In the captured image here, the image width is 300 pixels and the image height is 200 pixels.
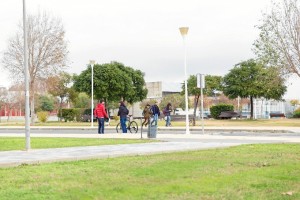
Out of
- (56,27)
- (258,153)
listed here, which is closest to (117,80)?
(56,27)

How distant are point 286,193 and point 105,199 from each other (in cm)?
248

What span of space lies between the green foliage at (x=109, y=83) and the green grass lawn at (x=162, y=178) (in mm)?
47301

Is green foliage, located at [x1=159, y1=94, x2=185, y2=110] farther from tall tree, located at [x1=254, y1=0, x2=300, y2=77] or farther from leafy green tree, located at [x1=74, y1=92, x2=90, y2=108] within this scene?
tall tree, located at [x1=254, y1=0, x2=300, y2=77]

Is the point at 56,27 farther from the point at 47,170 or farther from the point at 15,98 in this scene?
the point at 47,170

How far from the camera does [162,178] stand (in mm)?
9195

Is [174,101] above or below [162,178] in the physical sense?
above

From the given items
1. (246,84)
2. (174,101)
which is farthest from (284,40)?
(174,101)

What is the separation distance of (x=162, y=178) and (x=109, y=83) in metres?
52.7

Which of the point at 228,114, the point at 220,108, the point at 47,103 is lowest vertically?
the point at 228,114

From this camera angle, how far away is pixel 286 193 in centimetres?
755

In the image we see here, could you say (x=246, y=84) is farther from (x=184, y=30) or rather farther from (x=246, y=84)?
(x=184, y=30)

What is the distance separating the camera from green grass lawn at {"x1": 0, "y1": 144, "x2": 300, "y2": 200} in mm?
7594

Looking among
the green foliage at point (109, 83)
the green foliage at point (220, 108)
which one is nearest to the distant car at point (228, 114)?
the green foliage at point (220, 108)

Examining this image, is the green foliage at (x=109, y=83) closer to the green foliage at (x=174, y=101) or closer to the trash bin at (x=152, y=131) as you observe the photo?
the green foliage at (x=174, y=101)
